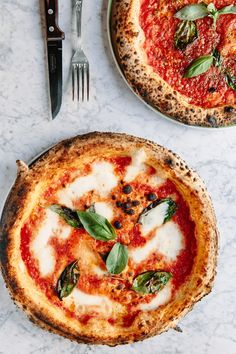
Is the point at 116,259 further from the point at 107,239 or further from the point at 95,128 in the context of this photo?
the point at 95,128

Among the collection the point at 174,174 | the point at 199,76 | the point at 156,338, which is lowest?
the point at 156,338

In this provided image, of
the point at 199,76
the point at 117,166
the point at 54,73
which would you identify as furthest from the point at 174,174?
the point at 54,73

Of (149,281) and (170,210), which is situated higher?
(170,210)

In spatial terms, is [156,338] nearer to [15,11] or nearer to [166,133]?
[166,133]

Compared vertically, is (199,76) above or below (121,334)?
above

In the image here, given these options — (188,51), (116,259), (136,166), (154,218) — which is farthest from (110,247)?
(188,51)

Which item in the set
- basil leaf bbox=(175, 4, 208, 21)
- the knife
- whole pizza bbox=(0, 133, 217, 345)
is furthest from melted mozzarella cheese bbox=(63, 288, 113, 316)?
basil leaf bbox=(175, 4, 208, 21)

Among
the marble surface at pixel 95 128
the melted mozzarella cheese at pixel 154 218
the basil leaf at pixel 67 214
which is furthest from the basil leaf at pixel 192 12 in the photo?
the basil leaf at pixel 67 214
